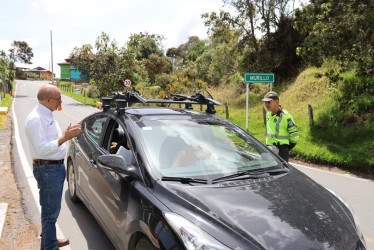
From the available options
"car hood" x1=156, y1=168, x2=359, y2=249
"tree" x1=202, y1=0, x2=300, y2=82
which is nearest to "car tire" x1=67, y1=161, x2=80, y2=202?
"car hood" x1=156, y1=168, x2=359, y2=249

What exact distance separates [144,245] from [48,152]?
4.75 ft

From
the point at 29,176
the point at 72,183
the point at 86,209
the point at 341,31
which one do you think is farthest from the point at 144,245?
the point at 341,31

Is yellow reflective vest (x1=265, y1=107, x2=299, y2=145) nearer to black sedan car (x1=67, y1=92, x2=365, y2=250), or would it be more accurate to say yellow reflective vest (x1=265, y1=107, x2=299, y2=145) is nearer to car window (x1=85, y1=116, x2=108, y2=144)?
black sedan car (x1=67, y1=92, x2=365, y2=250)

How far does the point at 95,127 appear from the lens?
14.0 feet

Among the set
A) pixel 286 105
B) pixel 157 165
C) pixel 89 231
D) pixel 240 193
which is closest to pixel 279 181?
pixel 240 193

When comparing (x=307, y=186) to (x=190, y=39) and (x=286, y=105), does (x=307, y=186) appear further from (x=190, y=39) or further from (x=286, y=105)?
(x=190, y=39)

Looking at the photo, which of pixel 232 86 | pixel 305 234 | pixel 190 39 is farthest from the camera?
pixel 190 39

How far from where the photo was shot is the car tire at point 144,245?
2.23 metres

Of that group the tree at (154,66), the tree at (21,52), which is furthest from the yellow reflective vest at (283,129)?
the tree at (21,52)

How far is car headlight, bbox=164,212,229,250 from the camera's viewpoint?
1.89 meters

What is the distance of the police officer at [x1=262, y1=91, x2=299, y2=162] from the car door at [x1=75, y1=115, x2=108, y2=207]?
8.49 feet

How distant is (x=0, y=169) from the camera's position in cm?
678

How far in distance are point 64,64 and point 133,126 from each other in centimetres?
10534

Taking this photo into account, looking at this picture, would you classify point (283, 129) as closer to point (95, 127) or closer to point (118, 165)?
point (95, 127)
